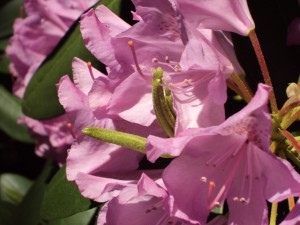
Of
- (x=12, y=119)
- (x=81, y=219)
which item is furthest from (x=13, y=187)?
(x=81, y=219)

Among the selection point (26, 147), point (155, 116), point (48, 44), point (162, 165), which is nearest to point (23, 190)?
point (26, 147)

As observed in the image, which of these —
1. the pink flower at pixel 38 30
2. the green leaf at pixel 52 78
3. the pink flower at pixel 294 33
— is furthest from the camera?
the pink flower at pixel 38 30

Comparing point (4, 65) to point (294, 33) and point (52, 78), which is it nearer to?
point (52, 78)

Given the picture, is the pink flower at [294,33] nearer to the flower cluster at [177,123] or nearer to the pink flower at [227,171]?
the flower cluster at [177,123]

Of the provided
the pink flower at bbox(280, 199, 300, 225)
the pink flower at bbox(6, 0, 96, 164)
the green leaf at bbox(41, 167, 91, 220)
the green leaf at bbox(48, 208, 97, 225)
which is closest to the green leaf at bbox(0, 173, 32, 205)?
the pink flower at bbox(6, 0, 96, 164)

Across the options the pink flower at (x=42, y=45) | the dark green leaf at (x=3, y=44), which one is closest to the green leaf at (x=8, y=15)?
the dark green leaf at (x=3, y=44)

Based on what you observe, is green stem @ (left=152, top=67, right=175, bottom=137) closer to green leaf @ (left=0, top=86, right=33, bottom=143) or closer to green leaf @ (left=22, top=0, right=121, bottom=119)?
green leaf @ (left=22, top=0, right=121, bottom=119)
